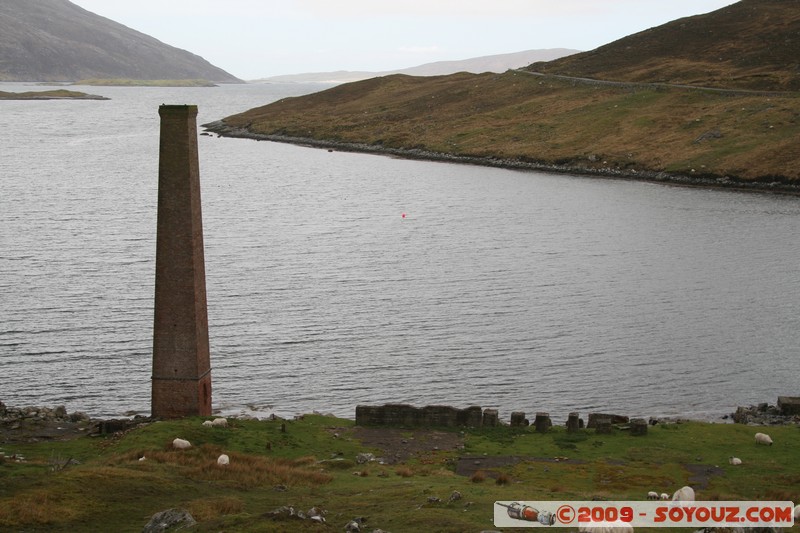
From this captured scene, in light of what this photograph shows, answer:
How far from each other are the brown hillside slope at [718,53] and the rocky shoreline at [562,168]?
3649 centimetres

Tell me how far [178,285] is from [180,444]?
7.49 m

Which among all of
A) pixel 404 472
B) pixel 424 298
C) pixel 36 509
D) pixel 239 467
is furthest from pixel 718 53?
pixel 36 509

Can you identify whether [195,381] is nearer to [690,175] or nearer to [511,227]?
[511,227]

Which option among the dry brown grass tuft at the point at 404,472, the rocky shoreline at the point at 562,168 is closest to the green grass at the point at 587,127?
the rocky shoreline at the point at 562,168

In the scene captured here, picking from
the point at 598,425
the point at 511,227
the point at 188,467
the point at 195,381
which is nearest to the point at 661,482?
the point at 598,425

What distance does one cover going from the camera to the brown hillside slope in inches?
6160

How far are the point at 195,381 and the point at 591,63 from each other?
16507cm

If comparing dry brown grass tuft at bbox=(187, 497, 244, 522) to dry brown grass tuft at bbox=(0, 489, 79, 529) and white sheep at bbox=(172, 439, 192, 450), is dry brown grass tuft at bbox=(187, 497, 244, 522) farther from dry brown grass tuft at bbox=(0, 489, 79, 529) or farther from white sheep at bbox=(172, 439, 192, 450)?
white sheep at bbox=(172, 439, 192, 450)

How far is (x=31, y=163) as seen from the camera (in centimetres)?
13325

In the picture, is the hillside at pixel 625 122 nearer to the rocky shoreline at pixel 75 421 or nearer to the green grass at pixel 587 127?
the green grass at pixel 587 127

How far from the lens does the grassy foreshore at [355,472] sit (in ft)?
78.6

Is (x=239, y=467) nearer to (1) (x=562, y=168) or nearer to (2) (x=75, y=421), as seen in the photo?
(2) (x=75, y=421)

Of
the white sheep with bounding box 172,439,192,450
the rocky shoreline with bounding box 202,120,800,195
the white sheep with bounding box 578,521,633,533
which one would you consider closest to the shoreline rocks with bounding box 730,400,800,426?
the white sheep with bounding box 578,521,633,533

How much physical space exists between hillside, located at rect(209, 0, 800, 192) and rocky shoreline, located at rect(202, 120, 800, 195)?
23 centimetres
